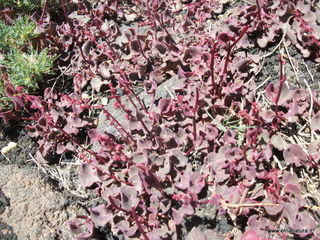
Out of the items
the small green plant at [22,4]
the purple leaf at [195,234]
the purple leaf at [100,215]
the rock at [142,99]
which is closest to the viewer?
the purple leaf at [195,234]

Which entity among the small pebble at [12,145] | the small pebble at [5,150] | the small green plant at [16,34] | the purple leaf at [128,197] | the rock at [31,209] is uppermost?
the small green plant at [16,34]

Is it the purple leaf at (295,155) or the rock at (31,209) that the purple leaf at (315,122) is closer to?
the purple leaf at (295,155)

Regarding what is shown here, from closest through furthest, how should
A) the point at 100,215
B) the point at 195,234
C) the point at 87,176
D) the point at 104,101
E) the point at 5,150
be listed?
the point at 195,234 → the point at 100,215 → the point at 87,176 → the point at 5,150 → the point at 104,101

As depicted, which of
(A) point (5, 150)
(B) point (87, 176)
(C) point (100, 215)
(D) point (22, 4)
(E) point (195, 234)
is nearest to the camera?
(E) point (195, 234)

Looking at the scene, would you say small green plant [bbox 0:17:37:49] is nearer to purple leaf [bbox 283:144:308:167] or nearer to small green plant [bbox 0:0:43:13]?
small green plant [bbox 0:0:43:13]

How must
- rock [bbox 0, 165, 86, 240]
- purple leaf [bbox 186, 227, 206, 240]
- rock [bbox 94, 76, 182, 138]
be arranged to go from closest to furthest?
1. purple leaf [bbox 186, 227, 206, 240]
2. rock [bbox 0, 165, 86, 240]
3. rock [bbox 94, 76, 182, 138]

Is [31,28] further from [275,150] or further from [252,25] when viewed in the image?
[275,150]

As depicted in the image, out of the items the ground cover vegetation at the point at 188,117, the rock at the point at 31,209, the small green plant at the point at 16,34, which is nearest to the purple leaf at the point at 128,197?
the ground cover vegetation at the point at 188,117

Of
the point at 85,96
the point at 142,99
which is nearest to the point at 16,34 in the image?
the point at 85,96

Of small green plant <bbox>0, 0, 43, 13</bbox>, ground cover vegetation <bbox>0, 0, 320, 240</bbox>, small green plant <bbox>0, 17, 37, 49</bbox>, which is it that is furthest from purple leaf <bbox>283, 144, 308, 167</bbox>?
small green plant <bbox>0, 0, 43, 13</bbox>

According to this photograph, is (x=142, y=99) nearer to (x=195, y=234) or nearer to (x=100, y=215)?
(x=100, y=215)
